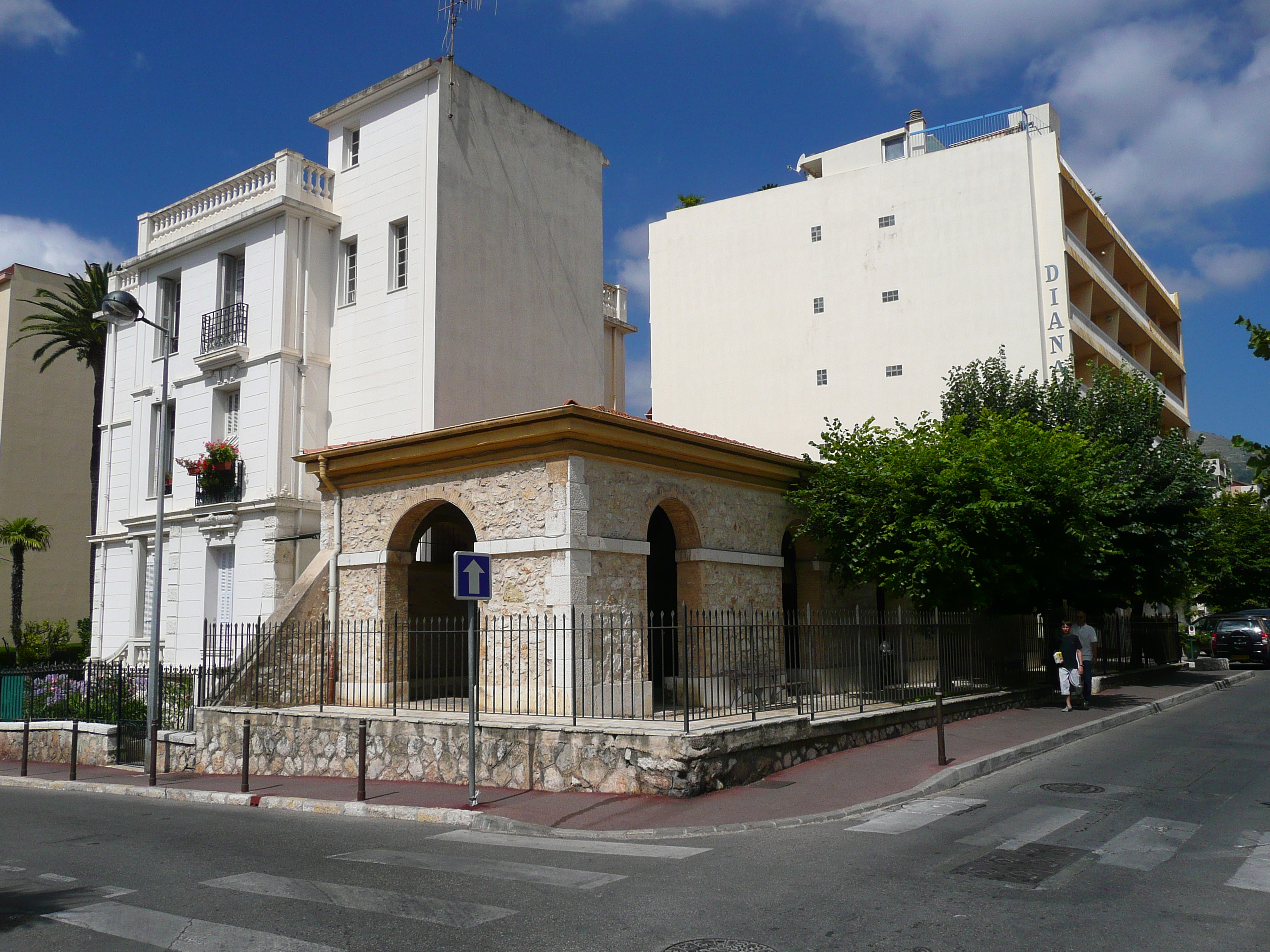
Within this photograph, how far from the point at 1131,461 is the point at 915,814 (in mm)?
16508

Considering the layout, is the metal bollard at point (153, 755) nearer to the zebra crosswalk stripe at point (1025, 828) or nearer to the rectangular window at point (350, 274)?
the zebra crosswalk stripe at point (1025, 828)

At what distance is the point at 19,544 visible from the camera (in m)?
36.8

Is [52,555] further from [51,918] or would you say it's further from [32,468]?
[51,918]

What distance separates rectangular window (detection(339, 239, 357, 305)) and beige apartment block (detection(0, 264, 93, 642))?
2166 centimetres

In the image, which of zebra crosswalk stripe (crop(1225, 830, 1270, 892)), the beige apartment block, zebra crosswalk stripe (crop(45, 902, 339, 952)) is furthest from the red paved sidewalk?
the beige apartment block

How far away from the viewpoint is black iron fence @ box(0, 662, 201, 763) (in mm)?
17078

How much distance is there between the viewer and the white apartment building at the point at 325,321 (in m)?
21.3

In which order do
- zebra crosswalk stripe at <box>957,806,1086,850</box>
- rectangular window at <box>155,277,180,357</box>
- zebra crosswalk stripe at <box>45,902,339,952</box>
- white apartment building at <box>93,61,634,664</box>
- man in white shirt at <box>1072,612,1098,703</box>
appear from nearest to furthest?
zebra crosswalk stripe at <box>45,902,339,952</box> < zebra crosswalk stripe at <box>957,806,1086,850</box> < man in white shirt at <box>1072,612,1098,703</box> < white apartment building at <box>93,61,634,664</box> < rectangular window at <box>155,277,180,357</box>

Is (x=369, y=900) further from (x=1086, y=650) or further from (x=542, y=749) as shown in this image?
(x=1086, y=650)

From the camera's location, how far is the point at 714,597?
15.9 meters

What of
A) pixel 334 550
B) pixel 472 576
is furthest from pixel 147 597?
pixel 472 576

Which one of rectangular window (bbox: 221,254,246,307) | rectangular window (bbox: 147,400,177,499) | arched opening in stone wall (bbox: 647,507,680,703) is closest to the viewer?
arched opening in stone wall (bbox: 647,507,680,703)

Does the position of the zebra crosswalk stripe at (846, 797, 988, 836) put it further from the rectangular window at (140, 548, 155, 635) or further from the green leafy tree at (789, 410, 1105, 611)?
the rectangular window at (140, 548, 155, 635)

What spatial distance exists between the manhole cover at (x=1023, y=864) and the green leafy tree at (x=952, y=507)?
28.0ft
